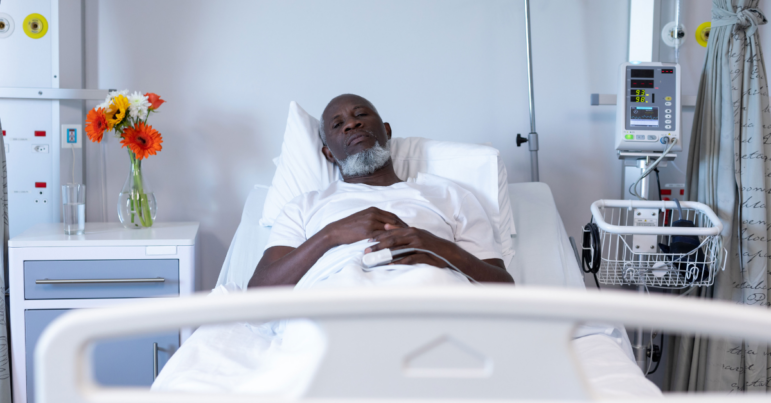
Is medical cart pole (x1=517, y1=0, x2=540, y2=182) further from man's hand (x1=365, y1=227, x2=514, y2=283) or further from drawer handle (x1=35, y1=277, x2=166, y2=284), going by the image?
drawer handle (x1=35, y1=277, x2=166, y2=284)

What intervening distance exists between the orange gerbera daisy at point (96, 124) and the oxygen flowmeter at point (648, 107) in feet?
5.71

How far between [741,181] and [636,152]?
0.34 m

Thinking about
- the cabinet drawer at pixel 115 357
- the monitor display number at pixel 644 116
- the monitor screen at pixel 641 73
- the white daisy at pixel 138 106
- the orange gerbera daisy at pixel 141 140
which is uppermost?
the monitor screen at pixel 641 73

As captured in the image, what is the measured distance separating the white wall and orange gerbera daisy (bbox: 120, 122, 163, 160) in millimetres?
265

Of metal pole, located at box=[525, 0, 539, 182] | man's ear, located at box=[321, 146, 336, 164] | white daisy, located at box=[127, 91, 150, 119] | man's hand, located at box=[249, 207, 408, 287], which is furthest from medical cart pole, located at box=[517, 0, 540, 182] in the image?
white daisy, located at box=[127, 91, 150, 119]

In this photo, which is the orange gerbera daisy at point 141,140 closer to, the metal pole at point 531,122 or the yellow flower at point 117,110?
the yellow flower at point 117,110

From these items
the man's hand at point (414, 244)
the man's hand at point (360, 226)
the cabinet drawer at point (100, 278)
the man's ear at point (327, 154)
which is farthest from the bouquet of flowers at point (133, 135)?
the man's hand at point (414, 244)

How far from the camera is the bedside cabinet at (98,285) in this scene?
5.62 ft

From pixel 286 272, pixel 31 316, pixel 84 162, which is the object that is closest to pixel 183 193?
pixel 84 162

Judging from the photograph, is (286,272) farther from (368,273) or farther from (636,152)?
(636,152)

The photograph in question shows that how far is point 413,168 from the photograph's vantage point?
1.94 m

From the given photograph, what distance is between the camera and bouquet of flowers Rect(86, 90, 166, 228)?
6.16 feet

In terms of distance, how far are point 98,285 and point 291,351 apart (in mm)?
1050

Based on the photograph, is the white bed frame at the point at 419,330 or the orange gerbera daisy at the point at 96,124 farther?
the orange gerbera daisy at the point at 96,124
